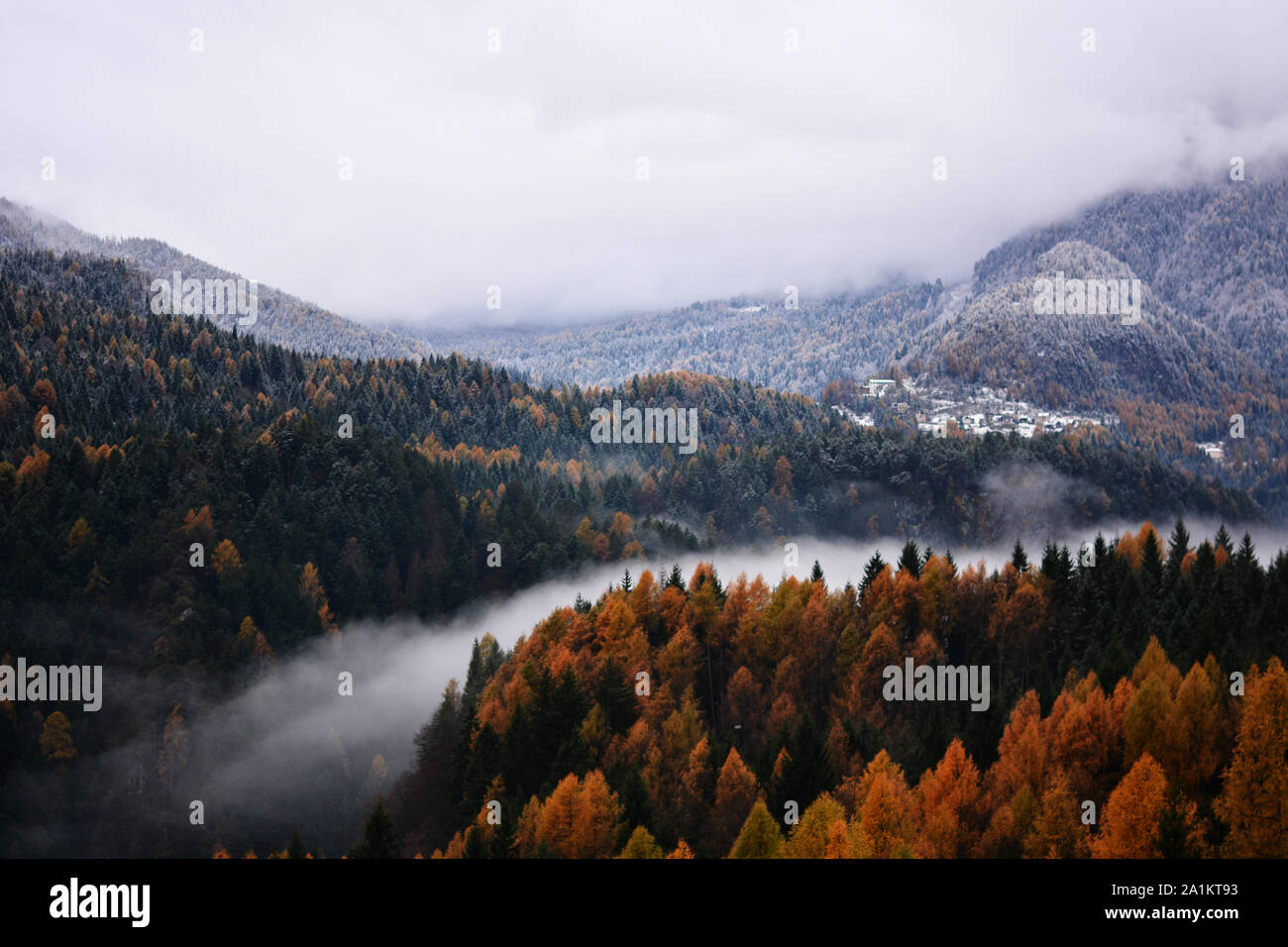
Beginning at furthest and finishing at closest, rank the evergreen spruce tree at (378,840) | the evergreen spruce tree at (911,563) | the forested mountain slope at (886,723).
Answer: the evergreen spruce tree at (911,563), the evergreen spruce tree at (378,840), the forested mountain slope at (886,723)

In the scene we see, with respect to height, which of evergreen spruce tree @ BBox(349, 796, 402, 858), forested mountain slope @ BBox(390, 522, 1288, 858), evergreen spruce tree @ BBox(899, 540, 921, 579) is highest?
evergreen spruce tree @ BBox(899, 540, 921, 579)

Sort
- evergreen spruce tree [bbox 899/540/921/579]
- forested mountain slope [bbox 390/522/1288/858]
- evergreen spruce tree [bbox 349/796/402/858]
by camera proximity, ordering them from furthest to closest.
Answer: evergreen spruce tree [bbox 899/540/921/579] < evergreen spruce tree [bbox 349/796/402/858] < forested mountain slope [bbox 390/522/1288/858]

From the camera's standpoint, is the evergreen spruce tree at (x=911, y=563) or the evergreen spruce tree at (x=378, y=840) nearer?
the evergreen spruce tree at (x=378, y=840)

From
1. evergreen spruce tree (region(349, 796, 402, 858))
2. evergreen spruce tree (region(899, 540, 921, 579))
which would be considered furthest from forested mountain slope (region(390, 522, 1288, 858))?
evergreen spruce tree (region(349, 796, 402, 858))

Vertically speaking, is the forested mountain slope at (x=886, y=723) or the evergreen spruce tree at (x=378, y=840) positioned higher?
the forested mountain slope at (x=886, y=723)

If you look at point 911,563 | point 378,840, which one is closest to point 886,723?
point 911,563

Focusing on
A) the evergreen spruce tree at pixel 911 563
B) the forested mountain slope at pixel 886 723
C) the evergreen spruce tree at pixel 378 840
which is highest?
the evergreen spruce tree at pixel 911 563

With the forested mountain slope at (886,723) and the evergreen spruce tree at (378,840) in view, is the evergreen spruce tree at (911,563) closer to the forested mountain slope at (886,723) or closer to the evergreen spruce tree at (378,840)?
the forested mountain slope at (886,723)

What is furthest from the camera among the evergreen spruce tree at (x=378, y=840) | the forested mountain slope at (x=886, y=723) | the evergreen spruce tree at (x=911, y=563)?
the evergreen spruce tree at (x=911, y=563)

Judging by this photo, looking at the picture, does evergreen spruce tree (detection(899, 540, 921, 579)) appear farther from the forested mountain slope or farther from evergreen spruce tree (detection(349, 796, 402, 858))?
evergreen spruce tree (detection(349, 796, 402, 858))

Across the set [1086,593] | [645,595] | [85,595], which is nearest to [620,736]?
[645,595]

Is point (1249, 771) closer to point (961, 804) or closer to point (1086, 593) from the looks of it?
point (961, 804)

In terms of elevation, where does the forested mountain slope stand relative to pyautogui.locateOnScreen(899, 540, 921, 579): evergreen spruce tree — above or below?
below

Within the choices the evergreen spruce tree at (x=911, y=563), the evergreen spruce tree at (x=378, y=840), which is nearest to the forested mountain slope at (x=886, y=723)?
the evergreen spruce tree at (x=911, y=563)
